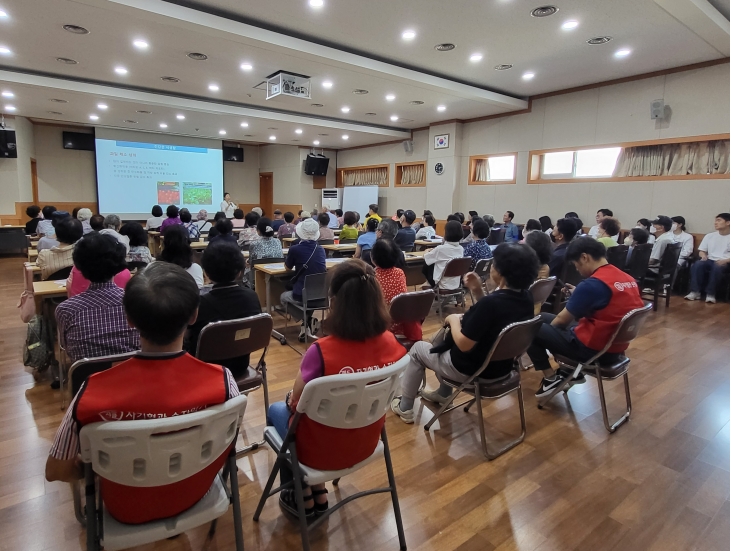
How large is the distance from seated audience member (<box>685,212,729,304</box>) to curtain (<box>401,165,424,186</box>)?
22.2 feet

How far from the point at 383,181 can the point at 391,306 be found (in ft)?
35.3

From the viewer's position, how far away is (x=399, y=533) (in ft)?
5.83

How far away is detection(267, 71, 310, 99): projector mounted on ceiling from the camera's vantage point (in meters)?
6.65

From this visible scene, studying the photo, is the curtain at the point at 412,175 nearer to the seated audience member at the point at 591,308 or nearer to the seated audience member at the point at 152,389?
the seated audience member at the point at 591,308

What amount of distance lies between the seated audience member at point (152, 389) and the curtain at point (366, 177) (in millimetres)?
12102

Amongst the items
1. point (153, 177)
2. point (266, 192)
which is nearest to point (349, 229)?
point (153, 177)

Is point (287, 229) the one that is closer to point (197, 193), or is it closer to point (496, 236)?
point (496, 236)

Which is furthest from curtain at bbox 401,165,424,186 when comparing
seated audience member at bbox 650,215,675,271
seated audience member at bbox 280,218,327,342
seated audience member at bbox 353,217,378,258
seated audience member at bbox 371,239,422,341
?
seated audience member at bbox 371,239,422,341

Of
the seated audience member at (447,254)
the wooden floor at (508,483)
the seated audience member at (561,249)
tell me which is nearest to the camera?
the wooden floor at (508,483)

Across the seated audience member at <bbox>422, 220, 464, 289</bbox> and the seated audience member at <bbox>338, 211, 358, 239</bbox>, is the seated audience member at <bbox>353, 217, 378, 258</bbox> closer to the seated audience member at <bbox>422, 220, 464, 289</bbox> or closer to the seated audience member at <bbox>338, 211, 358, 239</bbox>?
the seated audience member at <bbox>422, 220, 464, 289</bbox>

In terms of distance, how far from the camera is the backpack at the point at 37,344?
316 centimetres

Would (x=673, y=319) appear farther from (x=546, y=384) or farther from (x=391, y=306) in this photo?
(x=391, y=306)

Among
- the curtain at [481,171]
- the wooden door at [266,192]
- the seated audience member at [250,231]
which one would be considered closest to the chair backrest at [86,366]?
the seated audience member at [250,231]

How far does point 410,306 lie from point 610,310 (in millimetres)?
1233
